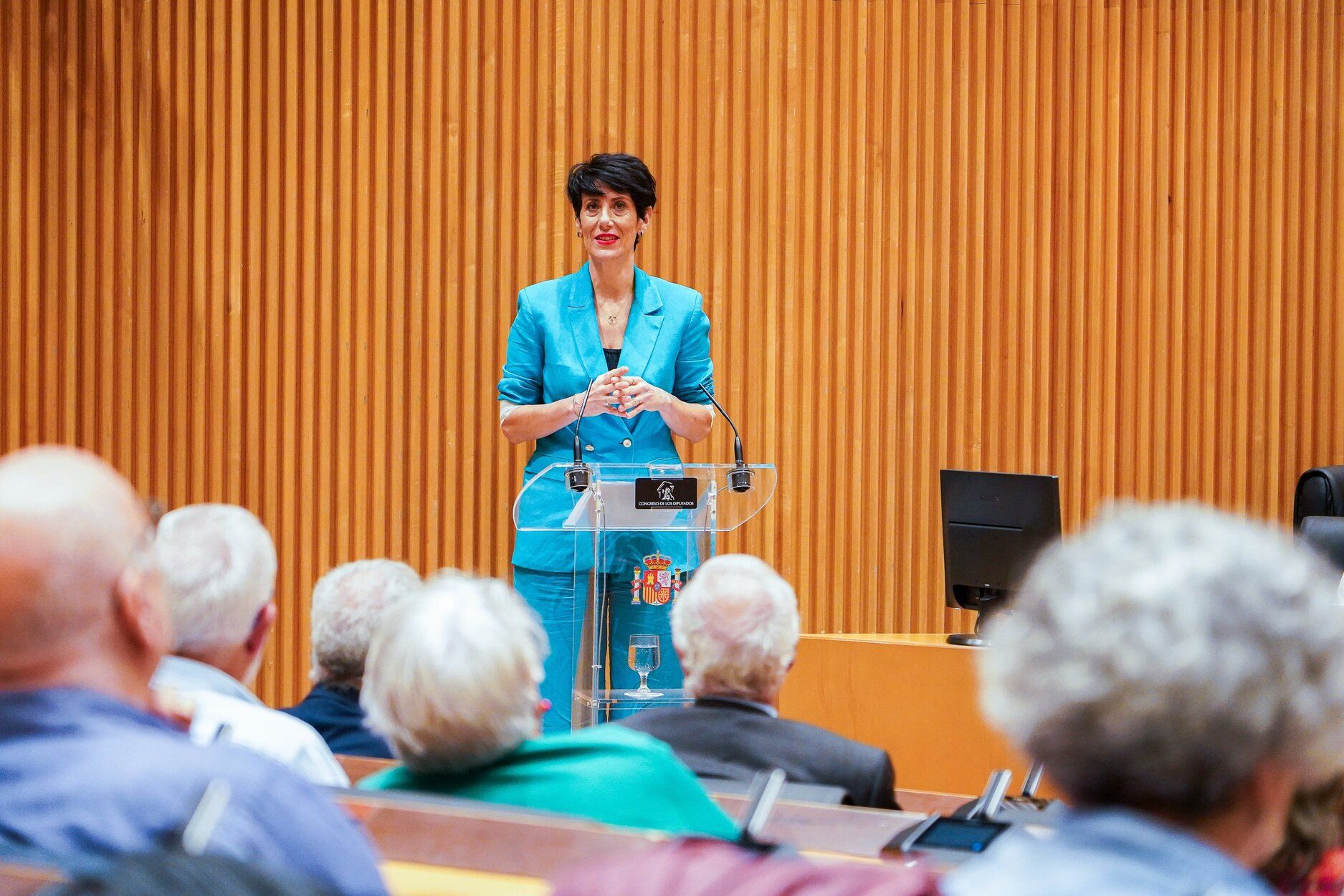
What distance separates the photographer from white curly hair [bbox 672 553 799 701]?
209cm

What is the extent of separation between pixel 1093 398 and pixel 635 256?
1.98m

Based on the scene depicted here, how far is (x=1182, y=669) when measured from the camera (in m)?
0.80

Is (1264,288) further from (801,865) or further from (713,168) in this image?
(801,865)

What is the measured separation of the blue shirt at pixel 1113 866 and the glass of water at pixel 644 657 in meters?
2.38

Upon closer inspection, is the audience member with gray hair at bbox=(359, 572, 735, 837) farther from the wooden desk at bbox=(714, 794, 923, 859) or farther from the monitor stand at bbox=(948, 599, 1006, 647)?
the monitor stand at bbox=(948, 599, 1006, 647)

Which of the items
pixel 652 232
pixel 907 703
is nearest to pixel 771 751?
pixel 907 703

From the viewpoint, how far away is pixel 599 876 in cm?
89

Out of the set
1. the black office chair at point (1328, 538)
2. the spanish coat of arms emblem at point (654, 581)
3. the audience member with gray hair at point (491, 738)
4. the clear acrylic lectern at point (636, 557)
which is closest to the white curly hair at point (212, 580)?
the audience member with gray hair at point (491, 738)

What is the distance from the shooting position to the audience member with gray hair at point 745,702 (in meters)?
1.92

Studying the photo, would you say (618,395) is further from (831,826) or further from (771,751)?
(831,826)

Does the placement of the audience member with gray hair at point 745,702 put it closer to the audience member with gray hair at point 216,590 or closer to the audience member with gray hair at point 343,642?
the audience member with gray hair at point 343,642

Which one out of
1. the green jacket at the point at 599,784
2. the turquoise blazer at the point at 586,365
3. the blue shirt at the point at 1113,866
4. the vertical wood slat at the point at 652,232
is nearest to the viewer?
the blue shirt at the point at 1113,866

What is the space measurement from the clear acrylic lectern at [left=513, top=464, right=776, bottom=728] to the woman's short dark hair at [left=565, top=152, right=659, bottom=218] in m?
0.89

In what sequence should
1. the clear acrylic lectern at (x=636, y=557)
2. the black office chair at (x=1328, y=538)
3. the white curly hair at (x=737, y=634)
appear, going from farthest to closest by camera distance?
the black office chair at (x=1328, y=538)
the clear acrylic lectern at (x=636, y=557)
the white curly hair at (x=737, y=634)
